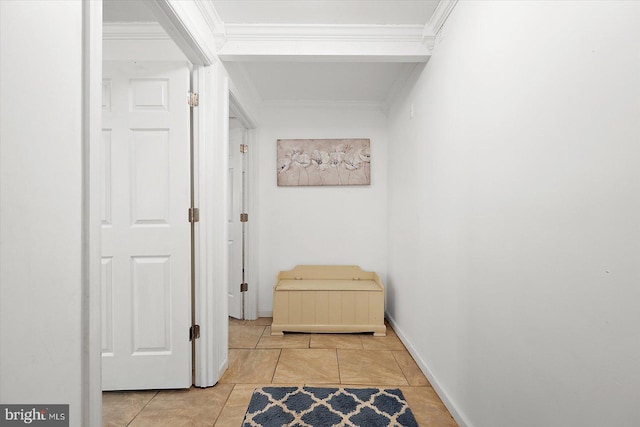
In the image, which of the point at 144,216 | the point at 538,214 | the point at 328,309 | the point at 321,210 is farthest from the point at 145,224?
the point at 538,214

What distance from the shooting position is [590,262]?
34.6 inches

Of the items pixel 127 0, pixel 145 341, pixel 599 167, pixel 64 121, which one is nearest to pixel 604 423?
pixel 599 167

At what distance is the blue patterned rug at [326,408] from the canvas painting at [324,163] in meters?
2.07

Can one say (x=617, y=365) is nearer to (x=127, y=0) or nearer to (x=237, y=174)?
(x=127, y=0)

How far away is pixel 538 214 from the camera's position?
1089 mm

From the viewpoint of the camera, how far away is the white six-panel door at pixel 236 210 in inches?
131

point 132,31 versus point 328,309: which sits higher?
point 132,31

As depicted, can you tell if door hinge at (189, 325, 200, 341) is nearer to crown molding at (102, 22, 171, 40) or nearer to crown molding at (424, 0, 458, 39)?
crown molding at (102, 22, 171, 40)

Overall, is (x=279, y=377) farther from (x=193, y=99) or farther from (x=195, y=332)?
(x=193, y=99)

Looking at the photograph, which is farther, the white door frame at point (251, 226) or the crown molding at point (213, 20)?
the white door frame at point (251, 226)

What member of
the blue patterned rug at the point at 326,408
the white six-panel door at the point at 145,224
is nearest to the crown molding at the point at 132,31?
the white six-panel door at the point at 145,224

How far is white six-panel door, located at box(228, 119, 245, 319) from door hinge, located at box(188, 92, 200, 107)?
1.33 metres

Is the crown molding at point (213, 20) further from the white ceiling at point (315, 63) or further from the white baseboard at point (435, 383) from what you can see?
the white baseboard at point (435, 383)

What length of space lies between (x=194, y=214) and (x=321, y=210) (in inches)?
66.4
